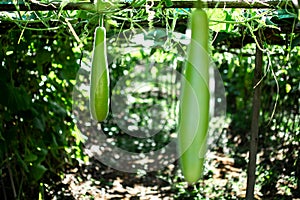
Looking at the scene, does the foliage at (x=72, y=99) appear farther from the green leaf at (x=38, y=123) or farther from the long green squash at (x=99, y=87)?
the long green squash at (x=99, y=87)

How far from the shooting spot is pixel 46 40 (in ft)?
7.70

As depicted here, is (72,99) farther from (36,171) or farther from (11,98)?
(11,98)

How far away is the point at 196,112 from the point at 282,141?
268 cm

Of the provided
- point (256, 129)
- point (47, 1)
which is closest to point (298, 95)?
point (256, 129)

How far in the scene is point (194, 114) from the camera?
47 centimetres

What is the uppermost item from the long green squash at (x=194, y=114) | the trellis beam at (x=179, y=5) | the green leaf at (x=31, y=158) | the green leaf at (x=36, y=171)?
the trellis beam at (x=179, y=5)

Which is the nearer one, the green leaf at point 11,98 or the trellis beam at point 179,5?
the trellis beam at point 179,5

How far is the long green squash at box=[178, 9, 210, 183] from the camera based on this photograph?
469mm

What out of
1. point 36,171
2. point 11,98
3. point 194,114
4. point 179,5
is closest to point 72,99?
point 36,171

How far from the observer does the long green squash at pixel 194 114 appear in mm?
469

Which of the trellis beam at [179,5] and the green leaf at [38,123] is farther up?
the trellis beam at [179,5]

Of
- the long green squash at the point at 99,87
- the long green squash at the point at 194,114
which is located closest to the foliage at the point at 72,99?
the long green squash at the point at 99,87

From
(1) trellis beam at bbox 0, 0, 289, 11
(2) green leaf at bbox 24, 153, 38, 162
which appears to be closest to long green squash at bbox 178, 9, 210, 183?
(1) trellis beam at bbox 0, 0, 289, 11

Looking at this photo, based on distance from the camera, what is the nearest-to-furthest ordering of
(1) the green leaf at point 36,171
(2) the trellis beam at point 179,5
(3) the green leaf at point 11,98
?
1. (2) the trellis beam at point 179,5
2. (3) the green leaf at point 11,98
3. (1) the green leaf at point 36,171
